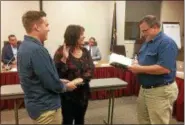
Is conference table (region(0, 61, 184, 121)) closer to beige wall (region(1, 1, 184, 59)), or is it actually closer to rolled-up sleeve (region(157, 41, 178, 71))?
beige wall (region(1, 1, 184, 59))

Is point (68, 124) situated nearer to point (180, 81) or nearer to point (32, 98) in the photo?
point (32, 98)

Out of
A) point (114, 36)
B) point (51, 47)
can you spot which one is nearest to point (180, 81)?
point (114, 36)

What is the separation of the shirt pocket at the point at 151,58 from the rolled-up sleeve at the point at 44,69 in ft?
2.60

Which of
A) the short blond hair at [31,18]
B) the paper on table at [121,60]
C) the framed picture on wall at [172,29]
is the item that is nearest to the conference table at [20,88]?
the paper on table at [121,60]

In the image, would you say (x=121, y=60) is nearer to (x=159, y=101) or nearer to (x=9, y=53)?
(x=159, y=101)

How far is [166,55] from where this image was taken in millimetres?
1778

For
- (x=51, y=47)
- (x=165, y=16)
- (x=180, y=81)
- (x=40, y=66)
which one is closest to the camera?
(x=40, y=66)

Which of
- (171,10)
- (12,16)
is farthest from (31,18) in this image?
(171,10)

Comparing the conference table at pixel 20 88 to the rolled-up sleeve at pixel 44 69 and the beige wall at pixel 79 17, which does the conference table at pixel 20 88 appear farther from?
the beige wall at pixel 79 17

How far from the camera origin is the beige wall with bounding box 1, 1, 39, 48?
5137mm

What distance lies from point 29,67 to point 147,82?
0.96 meters

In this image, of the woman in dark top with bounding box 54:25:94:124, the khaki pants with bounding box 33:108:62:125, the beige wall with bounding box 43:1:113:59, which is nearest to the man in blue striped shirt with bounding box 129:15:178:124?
the woman in dark top with bounding box 54:25:94:124

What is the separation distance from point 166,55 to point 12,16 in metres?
4.17

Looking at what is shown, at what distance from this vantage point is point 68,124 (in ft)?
6.51
